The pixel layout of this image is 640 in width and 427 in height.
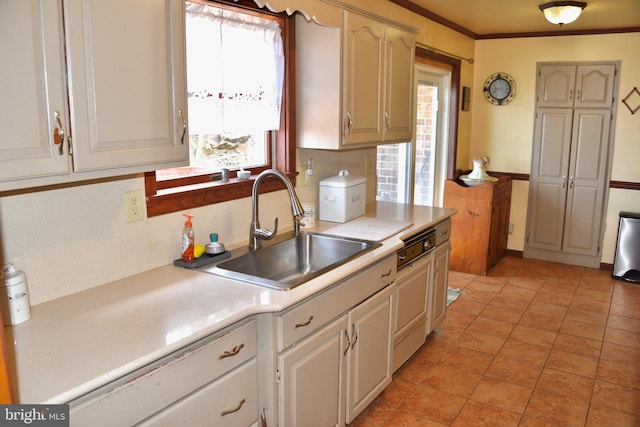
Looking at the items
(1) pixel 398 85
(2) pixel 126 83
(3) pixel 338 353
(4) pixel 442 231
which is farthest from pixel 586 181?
(2) pixel 126 83

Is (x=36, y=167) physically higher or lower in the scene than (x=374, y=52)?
lower

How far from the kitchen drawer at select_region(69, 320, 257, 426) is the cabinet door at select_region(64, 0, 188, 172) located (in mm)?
615

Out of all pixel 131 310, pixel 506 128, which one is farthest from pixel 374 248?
pixel 506 128

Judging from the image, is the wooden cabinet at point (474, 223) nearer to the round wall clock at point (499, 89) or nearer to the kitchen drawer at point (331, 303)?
the round wall clock at point (499, 89)

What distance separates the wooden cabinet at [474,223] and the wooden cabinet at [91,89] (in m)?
3.62

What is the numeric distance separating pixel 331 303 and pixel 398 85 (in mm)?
1729

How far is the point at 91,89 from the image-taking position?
1.51 m

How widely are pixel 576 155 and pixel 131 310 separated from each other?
4.90 meters

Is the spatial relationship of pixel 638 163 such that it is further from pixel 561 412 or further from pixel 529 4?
pixel 561 412

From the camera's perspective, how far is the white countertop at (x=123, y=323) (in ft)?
4.31

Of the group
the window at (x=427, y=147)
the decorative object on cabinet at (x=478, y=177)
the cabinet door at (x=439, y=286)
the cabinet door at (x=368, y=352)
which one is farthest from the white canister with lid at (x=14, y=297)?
the decorative object on cabinet at (x=478, y=177)

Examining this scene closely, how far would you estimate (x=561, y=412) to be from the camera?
9.12 ft

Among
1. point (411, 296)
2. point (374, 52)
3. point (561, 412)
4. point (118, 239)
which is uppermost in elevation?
point (374, 52)

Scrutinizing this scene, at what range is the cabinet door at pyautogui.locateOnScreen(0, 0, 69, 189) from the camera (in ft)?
4.27
